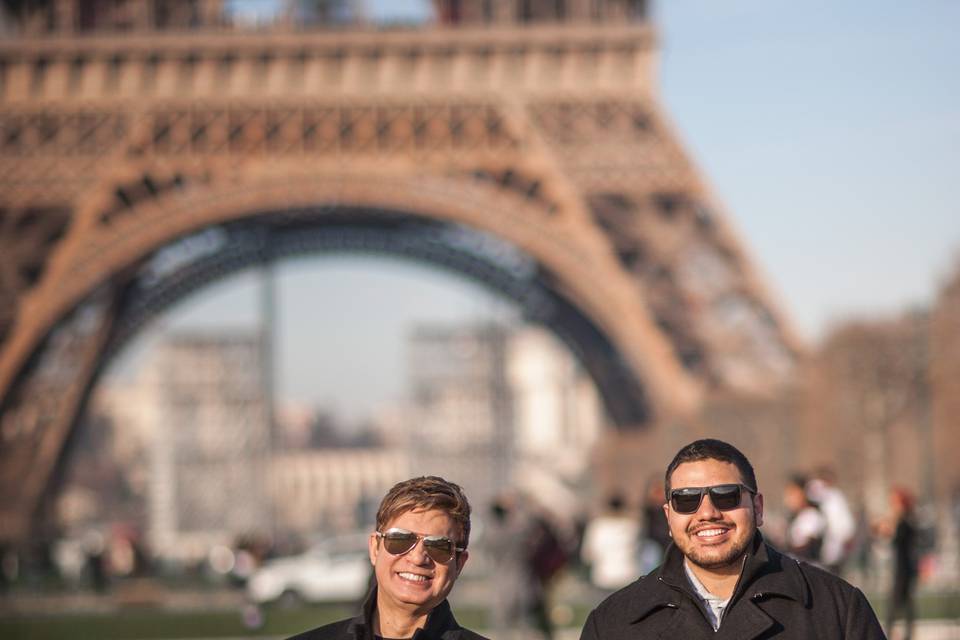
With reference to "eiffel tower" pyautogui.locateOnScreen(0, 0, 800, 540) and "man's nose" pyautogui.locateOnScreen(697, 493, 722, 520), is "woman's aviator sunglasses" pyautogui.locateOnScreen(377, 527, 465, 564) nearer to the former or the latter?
"man's nose" pyautogui.locateOnScreen(697, 493, 722, 520)

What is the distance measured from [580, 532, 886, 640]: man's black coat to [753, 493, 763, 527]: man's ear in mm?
42

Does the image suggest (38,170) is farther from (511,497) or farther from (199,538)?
(199,538)

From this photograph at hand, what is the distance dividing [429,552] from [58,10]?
34.7m

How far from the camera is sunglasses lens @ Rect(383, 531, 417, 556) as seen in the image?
4.69 metres

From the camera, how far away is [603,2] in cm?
3759

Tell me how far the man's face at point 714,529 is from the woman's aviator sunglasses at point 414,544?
0.62 m

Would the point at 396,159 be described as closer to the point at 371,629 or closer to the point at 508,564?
the point at 508,564

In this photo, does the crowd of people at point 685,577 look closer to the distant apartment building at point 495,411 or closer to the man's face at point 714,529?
the man's face at point 714,529

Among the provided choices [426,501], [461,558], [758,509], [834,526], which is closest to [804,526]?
[834,526]

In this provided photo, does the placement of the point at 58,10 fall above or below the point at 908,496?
above

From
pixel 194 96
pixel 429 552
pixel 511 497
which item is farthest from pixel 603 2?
pixel 429 552

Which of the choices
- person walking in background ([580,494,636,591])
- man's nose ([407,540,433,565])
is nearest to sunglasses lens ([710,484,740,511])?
man's nose ([407,540,433,565])

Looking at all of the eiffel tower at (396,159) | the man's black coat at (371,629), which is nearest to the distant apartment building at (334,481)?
the eiffel tower at (396,159)

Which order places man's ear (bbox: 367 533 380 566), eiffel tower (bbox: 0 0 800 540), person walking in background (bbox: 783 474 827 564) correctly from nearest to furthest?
1. man's ear (bbox: 367 533 380 566)
2. person walking in background (bbox: 783 474 827 564)
3. eiffel tower (bbox: 0 0 800 540)
